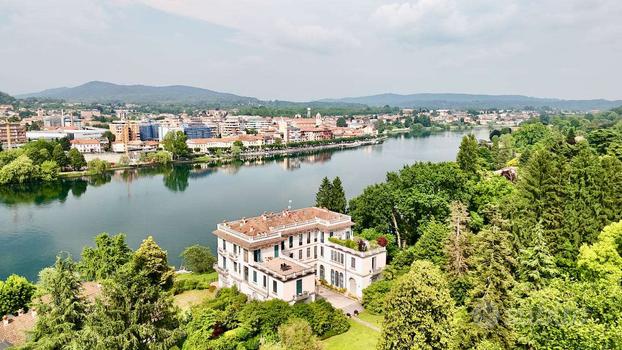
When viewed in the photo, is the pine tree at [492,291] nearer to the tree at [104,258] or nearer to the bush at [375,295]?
the bush at [375,295]

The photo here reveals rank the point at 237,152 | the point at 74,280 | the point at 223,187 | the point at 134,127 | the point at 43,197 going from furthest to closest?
1. the point at 134,127
2. the point at 237,152
3. the point at 223,187
4. the point at 43,197
5. the point at 74,280

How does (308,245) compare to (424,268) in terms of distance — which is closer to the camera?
(424,268)

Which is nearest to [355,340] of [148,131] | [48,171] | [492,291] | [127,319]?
[492,291]

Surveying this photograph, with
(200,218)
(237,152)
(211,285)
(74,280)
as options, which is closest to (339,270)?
(211,285)

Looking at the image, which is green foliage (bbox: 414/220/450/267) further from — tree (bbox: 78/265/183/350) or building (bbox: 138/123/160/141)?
building (bbox: 138/123/160/141)

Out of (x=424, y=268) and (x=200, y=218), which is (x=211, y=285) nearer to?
(x=424, y=268)

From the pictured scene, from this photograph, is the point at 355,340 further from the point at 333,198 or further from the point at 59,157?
the point at 59,157

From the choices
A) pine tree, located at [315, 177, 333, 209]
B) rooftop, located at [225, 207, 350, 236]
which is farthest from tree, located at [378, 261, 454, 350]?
pine tree, located at [315, 177, 333, 209]
